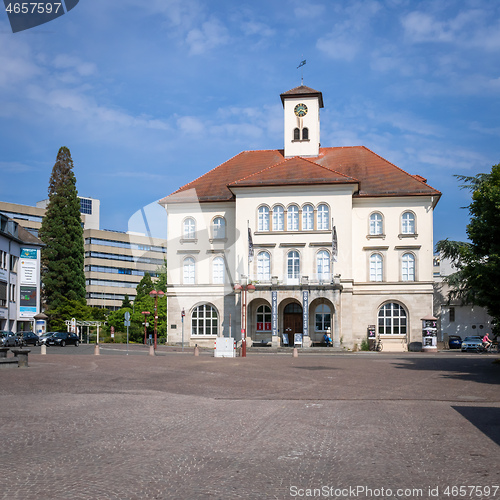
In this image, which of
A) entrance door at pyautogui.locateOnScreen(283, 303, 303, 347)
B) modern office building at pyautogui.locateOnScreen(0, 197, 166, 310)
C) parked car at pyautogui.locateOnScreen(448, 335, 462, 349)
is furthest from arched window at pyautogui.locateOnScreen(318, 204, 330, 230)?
modern office building at pyautogui.locateOnScreen(0, 197, 166, 310)

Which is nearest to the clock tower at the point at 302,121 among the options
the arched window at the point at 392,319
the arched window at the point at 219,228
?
the arched window at the point at 219,228

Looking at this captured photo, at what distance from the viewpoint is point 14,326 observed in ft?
208

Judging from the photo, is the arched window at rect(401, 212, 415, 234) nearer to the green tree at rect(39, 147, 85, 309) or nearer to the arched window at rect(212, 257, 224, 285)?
the arched window at rect(212, 257, 224, 285)

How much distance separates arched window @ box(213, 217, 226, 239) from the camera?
5584 centimetres

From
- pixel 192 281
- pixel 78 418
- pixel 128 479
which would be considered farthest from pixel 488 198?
pixel 192 281

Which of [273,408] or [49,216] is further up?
[49,216]

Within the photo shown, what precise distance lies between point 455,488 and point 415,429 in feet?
14.0

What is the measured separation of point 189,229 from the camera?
2231 inches

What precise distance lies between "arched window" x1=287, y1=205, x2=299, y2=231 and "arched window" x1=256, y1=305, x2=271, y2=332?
6.58 metres

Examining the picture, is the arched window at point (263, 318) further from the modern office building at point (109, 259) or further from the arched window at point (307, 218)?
the modern office building at point (109, 259)

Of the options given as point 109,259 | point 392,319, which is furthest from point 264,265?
point 109,259

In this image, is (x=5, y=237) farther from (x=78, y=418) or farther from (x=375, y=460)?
(x=375, y=460)

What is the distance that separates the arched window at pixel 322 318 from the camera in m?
52.8

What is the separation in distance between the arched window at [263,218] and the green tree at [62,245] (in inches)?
1199
